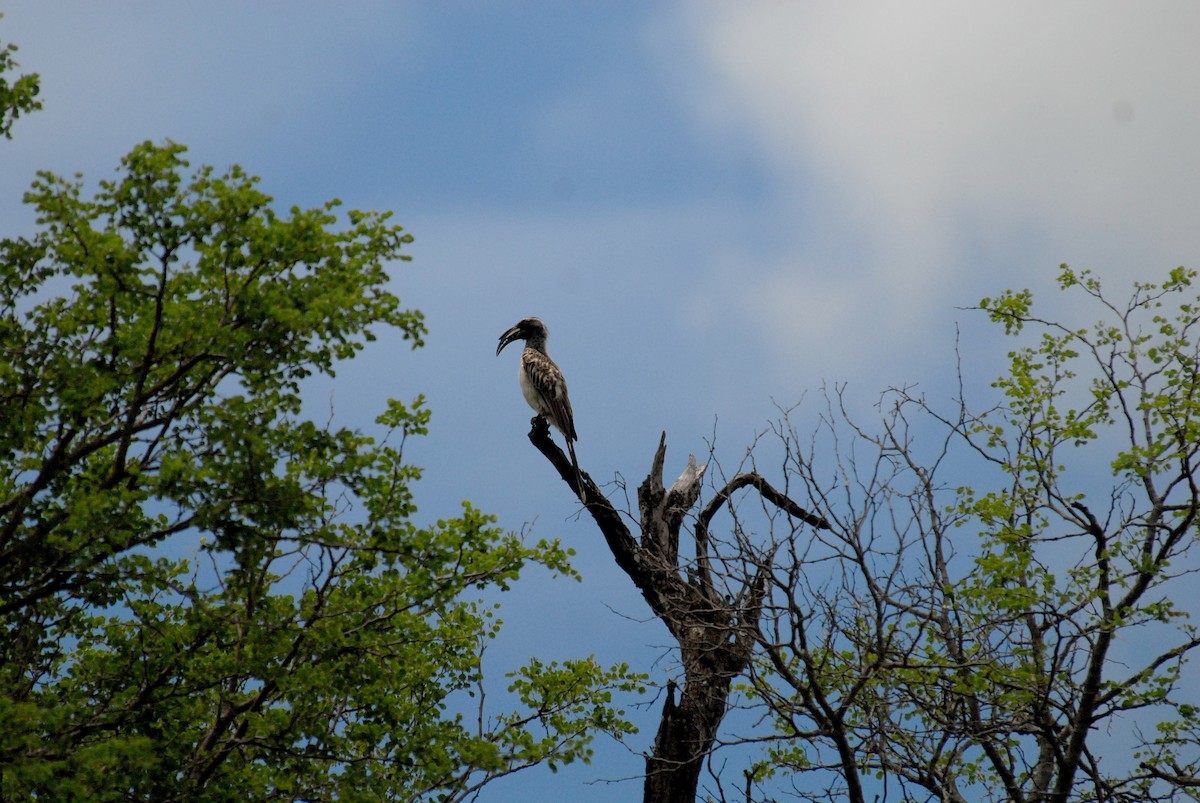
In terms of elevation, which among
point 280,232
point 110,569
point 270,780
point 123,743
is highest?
point 280,232

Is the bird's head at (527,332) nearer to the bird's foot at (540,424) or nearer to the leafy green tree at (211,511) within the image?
the bird's foot at (540,424)

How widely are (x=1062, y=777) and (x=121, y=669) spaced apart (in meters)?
9.51

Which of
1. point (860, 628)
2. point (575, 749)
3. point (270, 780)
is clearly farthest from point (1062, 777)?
point (270, 780)

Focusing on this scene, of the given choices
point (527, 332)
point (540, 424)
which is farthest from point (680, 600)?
point (527, 332)

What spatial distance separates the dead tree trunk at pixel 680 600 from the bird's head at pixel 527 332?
3360 millimetres

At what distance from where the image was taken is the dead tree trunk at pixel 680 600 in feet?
36.4

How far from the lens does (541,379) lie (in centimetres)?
1527

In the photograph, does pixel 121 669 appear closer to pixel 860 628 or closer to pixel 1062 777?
pixel 860 628

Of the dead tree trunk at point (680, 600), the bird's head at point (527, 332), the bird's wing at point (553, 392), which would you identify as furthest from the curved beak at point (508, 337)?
the dead tree trunk at point (680, 600)

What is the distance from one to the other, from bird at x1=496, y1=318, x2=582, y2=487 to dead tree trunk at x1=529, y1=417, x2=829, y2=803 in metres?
0.55

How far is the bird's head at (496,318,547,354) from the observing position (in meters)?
17.2

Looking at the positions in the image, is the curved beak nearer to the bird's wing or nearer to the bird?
the bird

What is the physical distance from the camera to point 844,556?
9.30 meters

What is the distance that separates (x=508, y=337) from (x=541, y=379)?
2.37m
